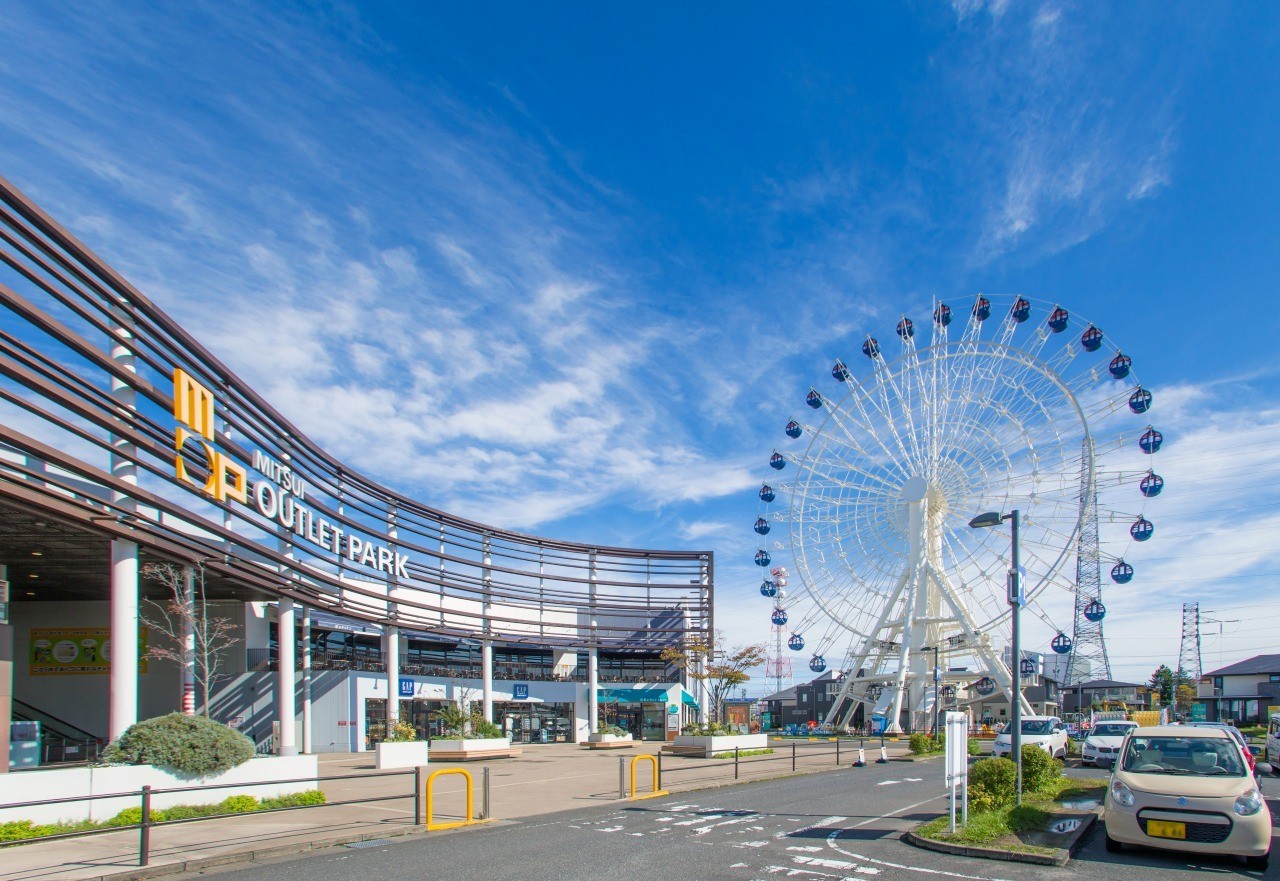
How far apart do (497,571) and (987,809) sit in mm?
42221

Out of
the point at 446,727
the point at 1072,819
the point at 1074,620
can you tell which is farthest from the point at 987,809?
the point at 1074,620

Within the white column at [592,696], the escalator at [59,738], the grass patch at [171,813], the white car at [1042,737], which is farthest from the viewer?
the white column at [592,696]

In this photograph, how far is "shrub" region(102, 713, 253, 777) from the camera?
17.8 meters

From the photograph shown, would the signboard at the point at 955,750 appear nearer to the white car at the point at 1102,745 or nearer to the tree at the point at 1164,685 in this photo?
the white car at the point at 1102,745

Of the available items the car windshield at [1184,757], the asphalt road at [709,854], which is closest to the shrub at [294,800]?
the asphalt road at [709,854]

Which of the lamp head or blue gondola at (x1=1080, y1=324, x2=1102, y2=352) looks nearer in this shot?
the lamp head

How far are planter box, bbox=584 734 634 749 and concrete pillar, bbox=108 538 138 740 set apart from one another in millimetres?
26134

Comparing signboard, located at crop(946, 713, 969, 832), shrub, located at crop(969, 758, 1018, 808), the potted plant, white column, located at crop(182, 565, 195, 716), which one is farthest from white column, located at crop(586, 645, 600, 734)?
signboard, located at crop(946, 713, 969, 832)

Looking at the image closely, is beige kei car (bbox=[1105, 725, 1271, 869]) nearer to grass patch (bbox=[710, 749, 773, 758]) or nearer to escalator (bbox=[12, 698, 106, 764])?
grass patch (bbox=[710, 749, 773, 758])

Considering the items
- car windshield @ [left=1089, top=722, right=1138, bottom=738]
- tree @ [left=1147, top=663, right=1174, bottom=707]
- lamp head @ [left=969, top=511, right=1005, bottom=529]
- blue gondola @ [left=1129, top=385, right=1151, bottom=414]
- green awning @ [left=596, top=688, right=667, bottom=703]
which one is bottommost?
tree @ [left=1147, top=663, right=1174, bottom=707]

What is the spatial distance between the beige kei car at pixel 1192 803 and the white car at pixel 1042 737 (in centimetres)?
1546

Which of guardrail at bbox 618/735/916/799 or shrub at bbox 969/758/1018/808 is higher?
shrub at bbox 969/758/1018/808

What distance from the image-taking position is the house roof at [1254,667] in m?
87.2

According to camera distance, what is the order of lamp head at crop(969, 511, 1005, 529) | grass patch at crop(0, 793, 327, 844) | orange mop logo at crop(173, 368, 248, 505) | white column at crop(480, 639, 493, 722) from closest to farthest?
grass patch at crop(0, 793, 327, 844)
lamp head at crop(969, 511, 1005, 529)
orange mop logo at crop(173, 368, 248, 505)
white column at crop(480, 639, 493, 722)
